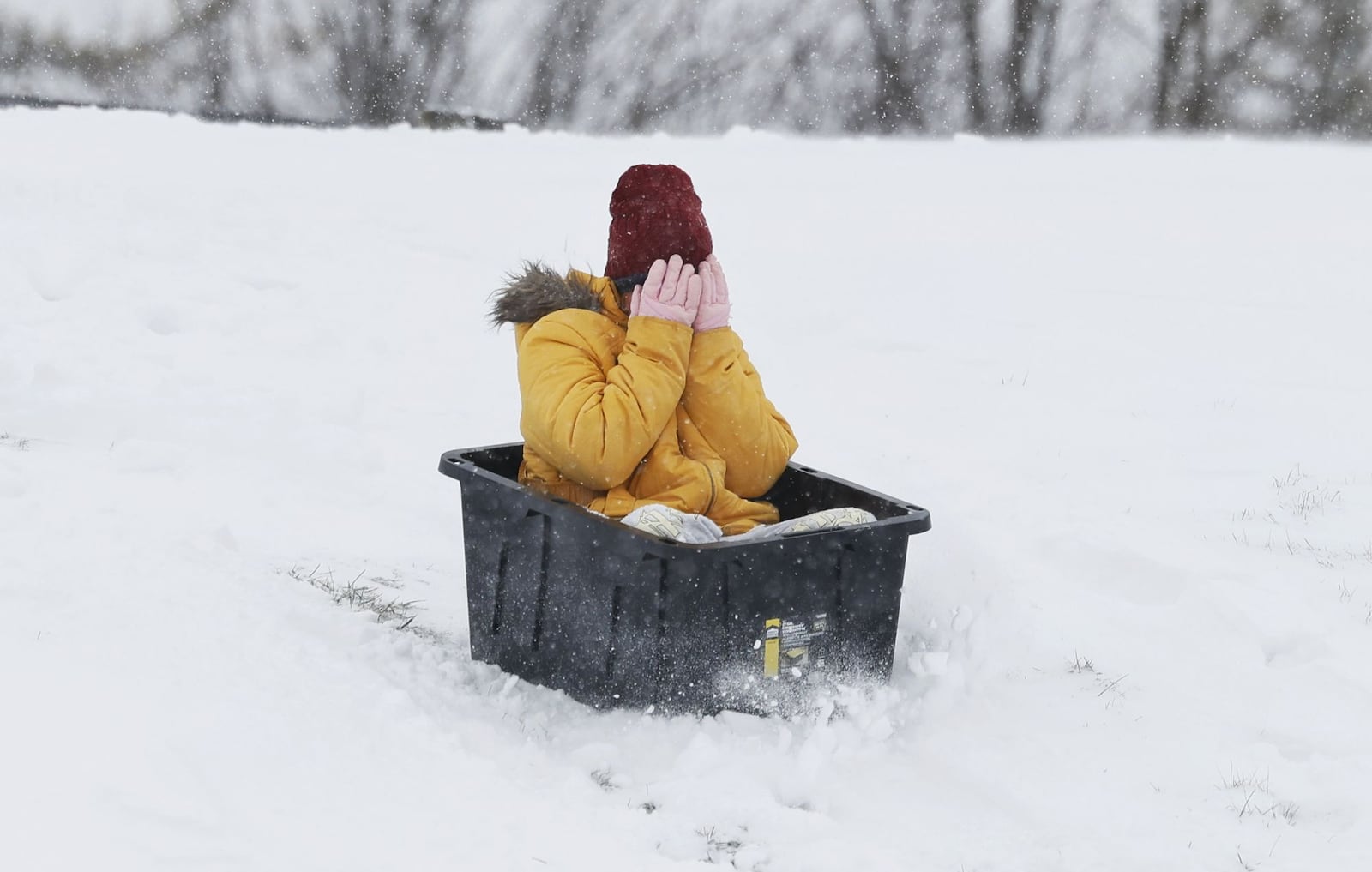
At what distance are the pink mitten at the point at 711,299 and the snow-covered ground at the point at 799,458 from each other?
1.03 metres

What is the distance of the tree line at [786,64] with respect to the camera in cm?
1327

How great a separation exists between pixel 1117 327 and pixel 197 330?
4836 millimetres

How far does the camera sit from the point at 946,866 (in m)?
2.62

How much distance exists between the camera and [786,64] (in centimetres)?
1356

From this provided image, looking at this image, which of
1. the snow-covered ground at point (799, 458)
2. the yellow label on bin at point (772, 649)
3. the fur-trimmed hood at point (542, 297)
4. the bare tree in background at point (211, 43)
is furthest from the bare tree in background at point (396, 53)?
the yellow label on bin at point (772, 649)

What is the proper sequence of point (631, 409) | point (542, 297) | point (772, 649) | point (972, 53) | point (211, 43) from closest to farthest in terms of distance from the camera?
point (772, 649) < point (631, 409) < point (542, 297) < point (211, 43) < point (972, 53)

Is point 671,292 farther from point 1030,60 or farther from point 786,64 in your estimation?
point 1030,60

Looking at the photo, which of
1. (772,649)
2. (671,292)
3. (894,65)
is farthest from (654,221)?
(894,65)

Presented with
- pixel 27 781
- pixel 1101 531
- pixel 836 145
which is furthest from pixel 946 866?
pixel 836 145

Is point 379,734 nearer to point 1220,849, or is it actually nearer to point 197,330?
point 1220,849

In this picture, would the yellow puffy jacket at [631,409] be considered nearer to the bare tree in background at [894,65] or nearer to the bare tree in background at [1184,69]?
the bare tree in background at [894,65]

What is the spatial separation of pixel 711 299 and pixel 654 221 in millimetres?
250

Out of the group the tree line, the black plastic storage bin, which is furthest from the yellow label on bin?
the tree line

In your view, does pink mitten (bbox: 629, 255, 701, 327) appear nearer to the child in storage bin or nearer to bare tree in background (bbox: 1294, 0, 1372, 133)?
the child in storage bin
